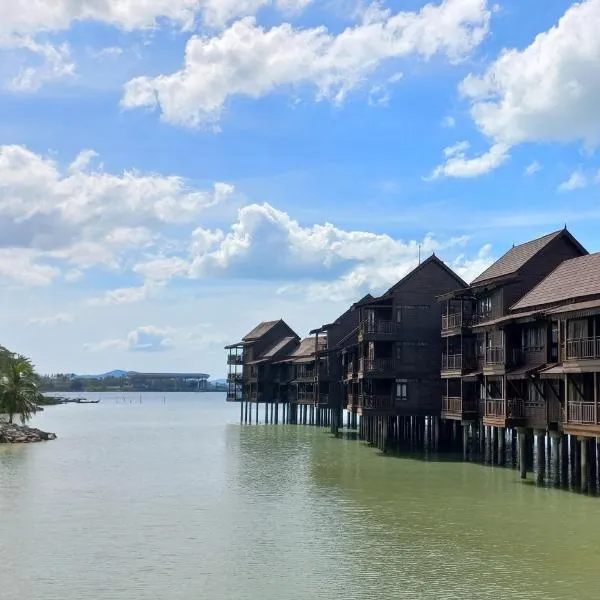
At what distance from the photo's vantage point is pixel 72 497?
1555 inches

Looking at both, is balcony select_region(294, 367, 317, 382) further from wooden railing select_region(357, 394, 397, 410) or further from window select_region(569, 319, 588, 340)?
window select_region(569, 319, 588, 340)

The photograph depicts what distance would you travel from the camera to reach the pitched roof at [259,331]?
108438mm

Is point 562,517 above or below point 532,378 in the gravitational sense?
below

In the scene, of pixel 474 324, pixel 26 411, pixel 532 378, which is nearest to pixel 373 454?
pixel 474 324

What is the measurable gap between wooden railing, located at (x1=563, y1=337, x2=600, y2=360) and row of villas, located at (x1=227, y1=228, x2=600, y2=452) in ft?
0.17

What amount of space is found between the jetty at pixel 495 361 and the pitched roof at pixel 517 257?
3.7 inches

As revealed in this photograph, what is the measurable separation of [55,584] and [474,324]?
35.4m

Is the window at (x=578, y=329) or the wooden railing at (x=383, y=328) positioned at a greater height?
the wooden railing at (x=383, y=328)

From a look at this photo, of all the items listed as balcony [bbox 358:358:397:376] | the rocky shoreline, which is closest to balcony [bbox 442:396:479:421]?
balcony [bbox 358:358:397:376]

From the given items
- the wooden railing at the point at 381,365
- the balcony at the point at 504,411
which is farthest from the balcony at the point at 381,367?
the balcony at the point at 504,411

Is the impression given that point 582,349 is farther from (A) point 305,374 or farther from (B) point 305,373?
(B) point 305,373

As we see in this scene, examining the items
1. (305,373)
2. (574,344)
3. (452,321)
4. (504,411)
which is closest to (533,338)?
(504,411)

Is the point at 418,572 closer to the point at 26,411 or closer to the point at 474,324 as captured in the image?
the point at 474,324

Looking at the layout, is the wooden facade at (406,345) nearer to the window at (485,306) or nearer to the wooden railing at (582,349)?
the window at (485,306)
